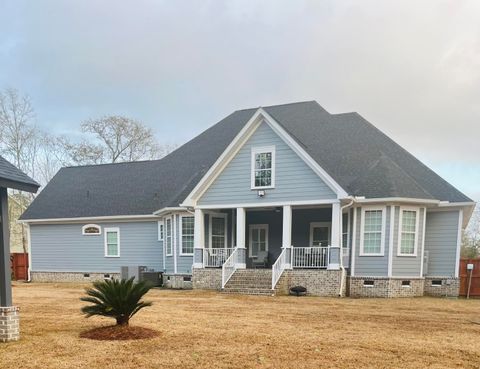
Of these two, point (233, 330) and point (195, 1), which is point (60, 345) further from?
point (195, 1)

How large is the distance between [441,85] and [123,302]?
18.9m

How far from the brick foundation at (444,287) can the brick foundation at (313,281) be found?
3615mm

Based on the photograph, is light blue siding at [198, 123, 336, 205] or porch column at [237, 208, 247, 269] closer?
light blue siding at [198, 123, 336, 205]

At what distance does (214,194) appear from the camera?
16.2 meters

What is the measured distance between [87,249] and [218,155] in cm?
862

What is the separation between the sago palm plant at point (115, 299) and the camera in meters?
6.77

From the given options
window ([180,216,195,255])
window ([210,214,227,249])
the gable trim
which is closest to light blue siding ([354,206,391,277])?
the gable trim

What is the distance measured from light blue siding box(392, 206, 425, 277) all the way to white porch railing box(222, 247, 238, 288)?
237 inches

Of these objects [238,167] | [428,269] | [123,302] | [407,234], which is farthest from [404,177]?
[123,302]

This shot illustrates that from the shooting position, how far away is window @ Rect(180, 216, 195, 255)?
A: 17156 mm

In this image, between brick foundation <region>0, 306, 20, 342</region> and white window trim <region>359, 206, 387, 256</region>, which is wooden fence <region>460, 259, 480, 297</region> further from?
brick foundation <region>0, 306, 20, 342</region>

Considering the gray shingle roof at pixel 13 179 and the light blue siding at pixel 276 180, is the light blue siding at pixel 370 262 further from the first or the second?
the gray shingle roof at pixel 13 179

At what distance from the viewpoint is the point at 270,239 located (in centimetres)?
1831

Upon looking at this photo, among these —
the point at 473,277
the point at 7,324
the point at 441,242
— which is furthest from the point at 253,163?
the point at 7,324
